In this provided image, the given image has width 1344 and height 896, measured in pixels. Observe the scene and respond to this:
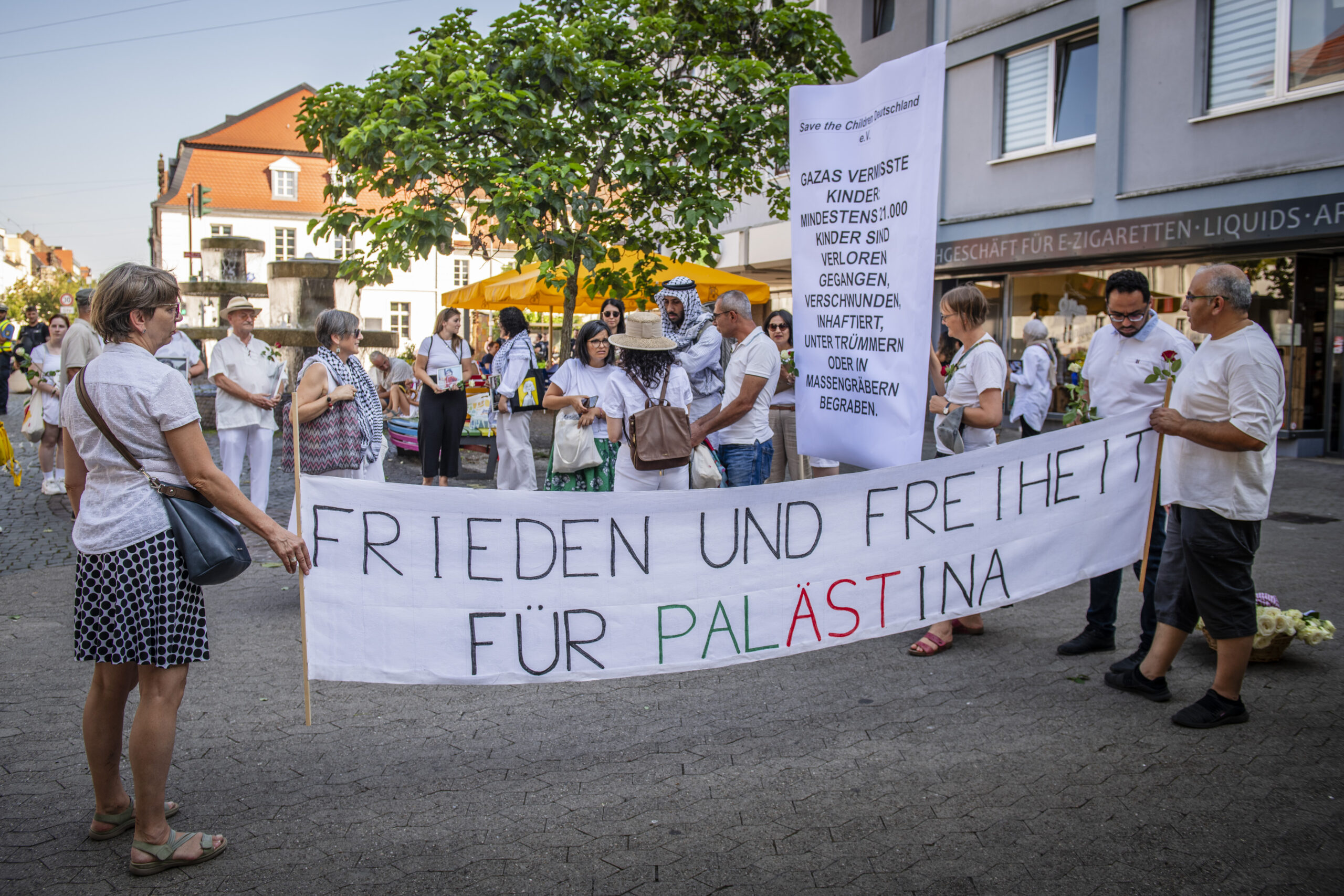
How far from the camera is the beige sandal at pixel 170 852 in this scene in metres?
2.99

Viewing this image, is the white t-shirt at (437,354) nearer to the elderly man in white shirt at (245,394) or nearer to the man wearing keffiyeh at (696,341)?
the elderly man in white shirt at (245,394)

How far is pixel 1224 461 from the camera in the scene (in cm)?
408

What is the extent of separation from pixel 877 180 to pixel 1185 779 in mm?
2757

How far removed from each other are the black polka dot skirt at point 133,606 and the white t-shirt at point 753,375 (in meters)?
3.56

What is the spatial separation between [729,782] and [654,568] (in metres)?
0.84

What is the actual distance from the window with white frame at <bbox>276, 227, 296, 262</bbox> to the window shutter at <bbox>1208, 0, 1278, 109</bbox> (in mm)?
54449

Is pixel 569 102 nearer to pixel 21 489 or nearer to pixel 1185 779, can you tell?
pixel 21 489

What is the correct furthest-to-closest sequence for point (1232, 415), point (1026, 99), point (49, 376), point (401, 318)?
point (401, 318) → point (1026, 99) → point (49, 376) → point (1232, 415)

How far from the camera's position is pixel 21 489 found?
431 inches

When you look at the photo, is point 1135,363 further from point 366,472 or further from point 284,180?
point 284,180

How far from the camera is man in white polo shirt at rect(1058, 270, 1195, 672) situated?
4715 millimetres

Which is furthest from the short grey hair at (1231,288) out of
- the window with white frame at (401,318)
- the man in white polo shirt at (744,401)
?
the window with white frame at (401,318)

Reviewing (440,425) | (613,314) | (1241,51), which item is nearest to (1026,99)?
(1241,51)

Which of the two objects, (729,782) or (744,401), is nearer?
(729,782)
